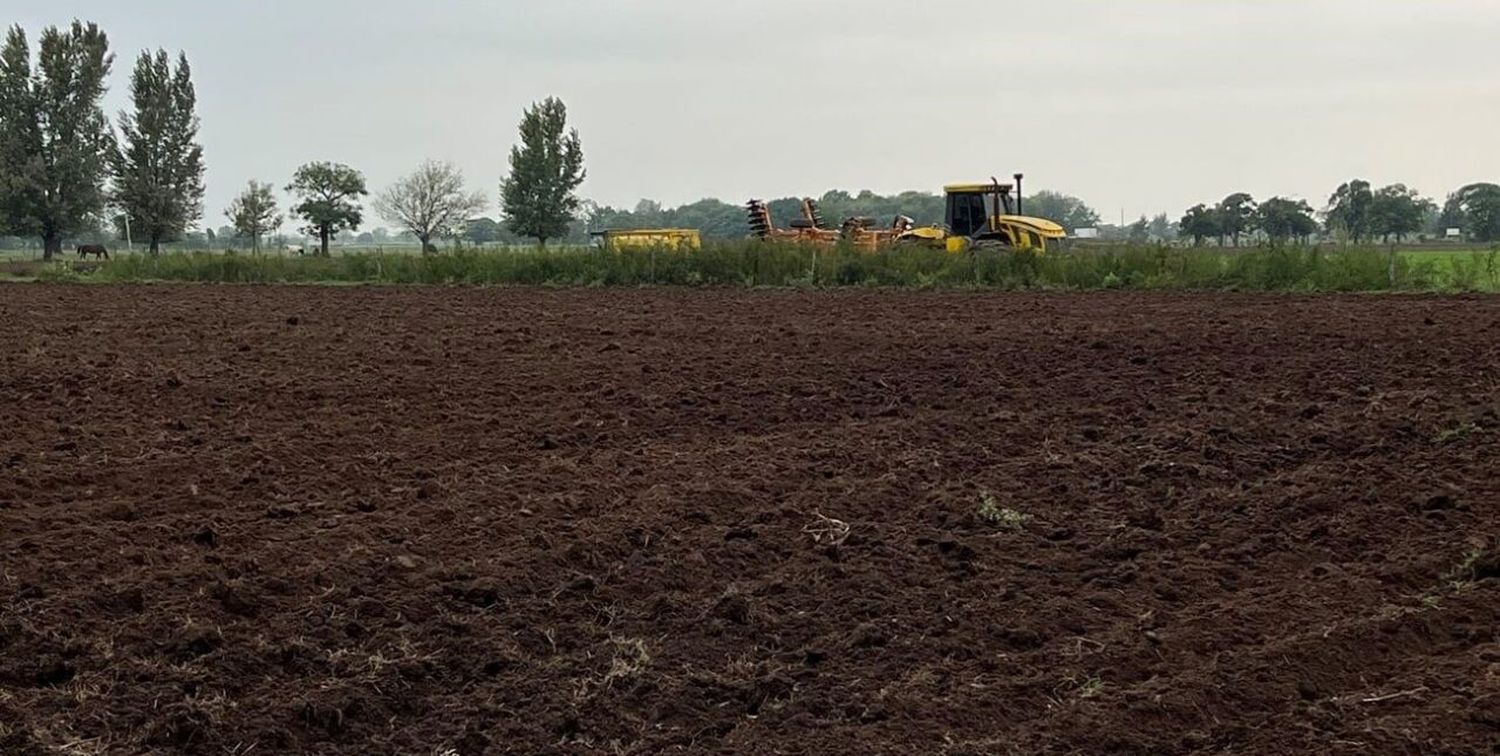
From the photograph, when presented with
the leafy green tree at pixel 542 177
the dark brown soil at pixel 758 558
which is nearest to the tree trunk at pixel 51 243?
the leafy green tree at pixel 542 177

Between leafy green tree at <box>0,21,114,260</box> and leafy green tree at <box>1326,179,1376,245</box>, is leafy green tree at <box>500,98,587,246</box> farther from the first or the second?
leafy green tree at <box>1326,179,1376,245</box>

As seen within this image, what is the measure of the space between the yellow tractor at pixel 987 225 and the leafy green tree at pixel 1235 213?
91.5ft

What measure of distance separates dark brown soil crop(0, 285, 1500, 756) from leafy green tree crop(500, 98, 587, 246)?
4820cm

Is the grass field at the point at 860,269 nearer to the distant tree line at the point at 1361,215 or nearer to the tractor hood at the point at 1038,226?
the tractor hood at the point at 1038,226

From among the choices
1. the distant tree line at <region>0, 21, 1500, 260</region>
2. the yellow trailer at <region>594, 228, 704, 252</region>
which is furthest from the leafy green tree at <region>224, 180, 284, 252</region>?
the yellow trailer at <region>594, 228, 704, 252</region>

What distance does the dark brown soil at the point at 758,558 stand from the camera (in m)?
4.08

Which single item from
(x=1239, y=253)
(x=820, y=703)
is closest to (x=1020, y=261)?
(x=1239, y=253)

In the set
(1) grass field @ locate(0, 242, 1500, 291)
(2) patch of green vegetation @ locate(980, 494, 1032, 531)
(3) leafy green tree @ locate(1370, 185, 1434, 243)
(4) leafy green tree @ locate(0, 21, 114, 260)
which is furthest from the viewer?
(3) leafy green tree @ locate(1370, 185, 1434, 243)

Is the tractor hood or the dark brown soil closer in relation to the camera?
the dark brown soil

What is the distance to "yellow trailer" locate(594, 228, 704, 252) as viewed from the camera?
2969cm

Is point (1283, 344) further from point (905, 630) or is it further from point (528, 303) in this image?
point (528, 303)

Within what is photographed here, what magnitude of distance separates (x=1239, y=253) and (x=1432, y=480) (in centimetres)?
1848

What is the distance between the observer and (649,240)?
1307 inches

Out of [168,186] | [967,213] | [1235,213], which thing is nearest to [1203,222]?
[1235,213]
